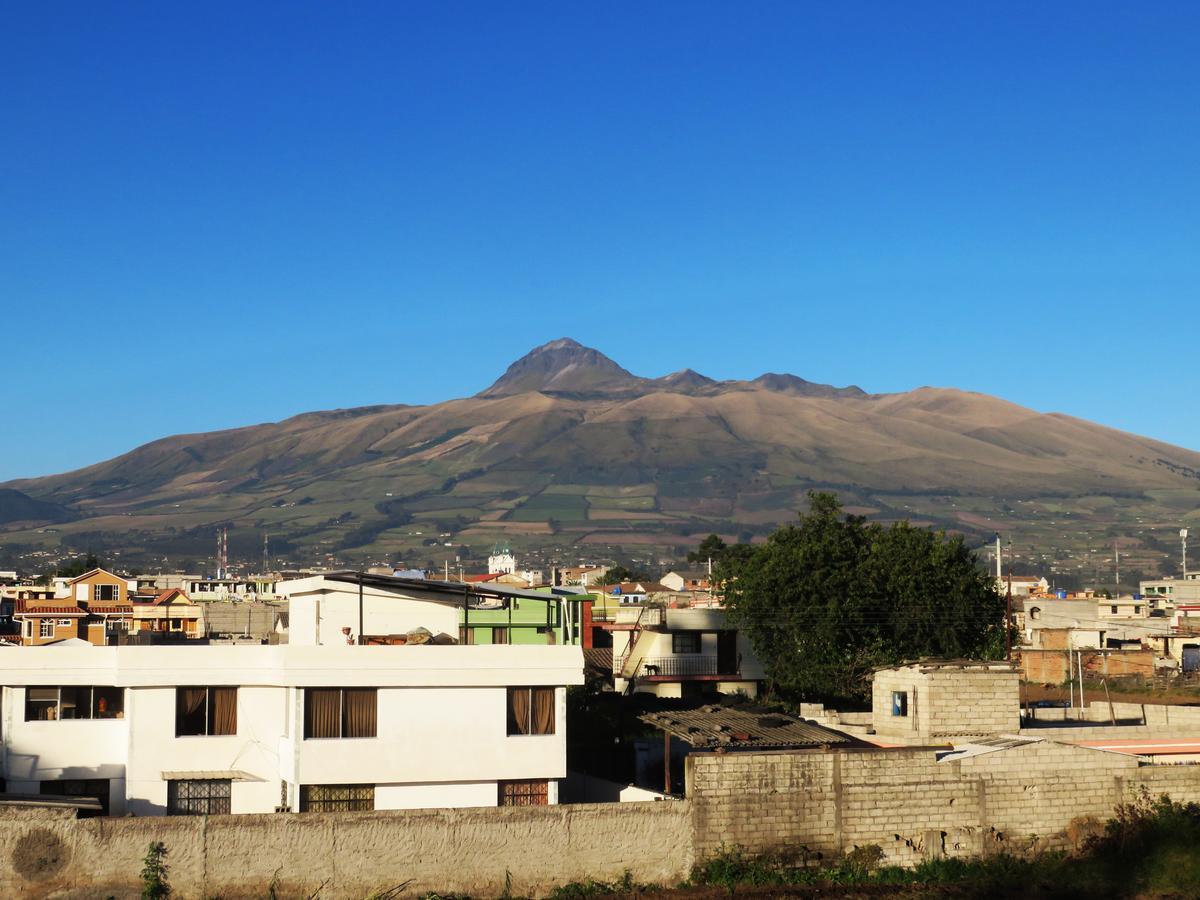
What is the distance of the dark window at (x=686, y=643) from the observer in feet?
191

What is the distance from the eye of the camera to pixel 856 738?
1352 inches

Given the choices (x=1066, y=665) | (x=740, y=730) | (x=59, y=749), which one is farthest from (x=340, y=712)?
(x=1066, y=665)

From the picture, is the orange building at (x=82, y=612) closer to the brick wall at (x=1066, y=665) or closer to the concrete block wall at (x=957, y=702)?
the concrete block wall at (x=957, y=702)

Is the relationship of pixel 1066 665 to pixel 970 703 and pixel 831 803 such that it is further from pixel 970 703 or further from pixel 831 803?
pixel 831 803

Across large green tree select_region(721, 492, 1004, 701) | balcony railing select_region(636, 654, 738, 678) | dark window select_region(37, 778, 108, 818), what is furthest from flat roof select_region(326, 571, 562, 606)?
balcony railing select_region(636, 654, 738, 678)

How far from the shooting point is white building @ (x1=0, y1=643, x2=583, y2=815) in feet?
98.9

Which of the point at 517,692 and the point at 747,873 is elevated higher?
the point at 517,692

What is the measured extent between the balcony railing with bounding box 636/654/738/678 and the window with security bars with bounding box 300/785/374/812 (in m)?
27.3

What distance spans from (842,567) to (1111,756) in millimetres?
26460

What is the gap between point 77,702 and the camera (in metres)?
31.5

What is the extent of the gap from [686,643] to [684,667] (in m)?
0.97

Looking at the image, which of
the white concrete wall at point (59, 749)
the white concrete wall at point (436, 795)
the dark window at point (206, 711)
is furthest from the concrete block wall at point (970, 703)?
the white concrete wall at point (59, 749)

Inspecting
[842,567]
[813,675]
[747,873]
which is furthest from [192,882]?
[842,567]

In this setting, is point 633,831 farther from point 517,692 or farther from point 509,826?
point 517,692
